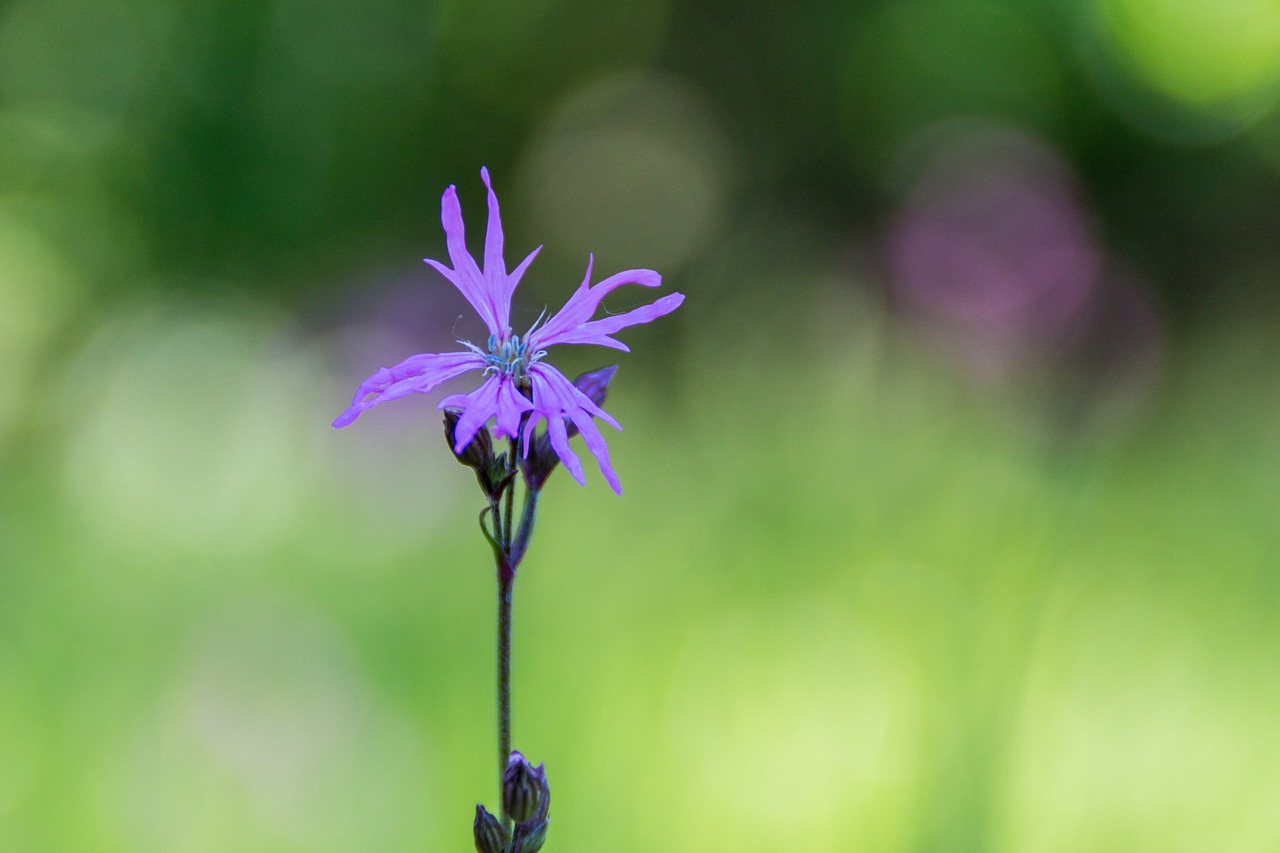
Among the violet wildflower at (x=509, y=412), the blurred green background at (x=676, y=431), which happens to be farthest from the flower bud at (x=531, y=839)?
the blurred green background at (x=676, y=431)

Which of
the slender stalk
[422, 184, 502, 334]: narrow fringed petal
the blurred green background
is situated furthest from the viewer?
the blurred green background

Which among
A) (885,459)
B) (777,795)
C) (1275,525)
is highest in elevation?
(885,459)

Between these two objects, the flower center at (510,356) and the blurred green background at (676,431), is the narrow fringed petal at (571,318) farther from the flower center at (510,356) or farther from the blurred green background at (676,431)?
the blurred green background at (676,431)

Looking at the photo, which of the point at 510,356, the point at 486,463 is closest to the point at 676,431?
the point at 510,356

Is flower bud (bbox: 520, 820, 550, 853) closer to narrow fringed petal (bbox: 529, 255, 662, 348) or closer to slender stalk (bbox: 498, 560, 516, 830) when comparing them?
slender stalk (bbox: 498, 560, 516, 830)

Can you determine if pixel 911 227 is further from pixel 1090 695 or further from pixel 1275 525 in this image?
pixel 1090 695

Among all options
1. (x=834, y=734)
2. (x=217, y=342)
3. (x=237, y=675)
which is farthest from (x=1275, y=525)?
(x=217, y=342)

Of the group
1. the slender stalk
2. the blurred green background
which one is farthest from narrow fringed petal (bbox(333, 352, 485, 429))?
the blurred green background
